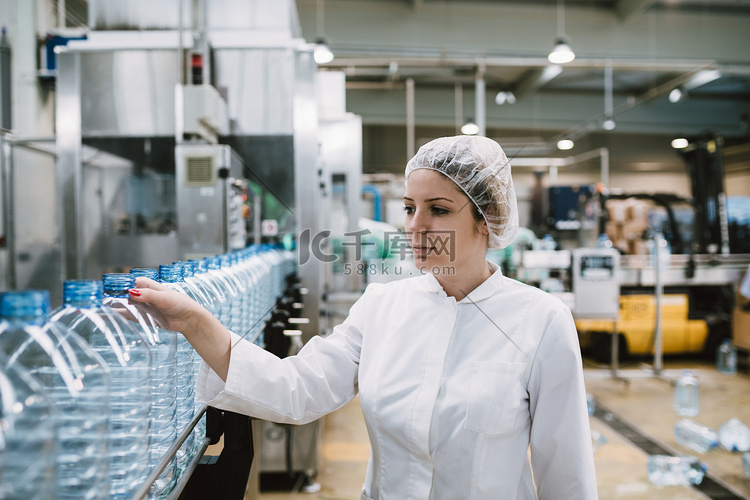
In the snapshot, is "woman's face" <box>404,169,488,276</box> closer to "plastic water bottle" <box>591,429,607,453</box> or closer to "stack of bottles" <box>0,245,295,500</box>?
"stack of bottles" <box>0,245,295,500</box>

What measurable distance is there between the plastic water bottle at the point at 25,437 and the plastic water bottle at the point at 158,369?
198 mm

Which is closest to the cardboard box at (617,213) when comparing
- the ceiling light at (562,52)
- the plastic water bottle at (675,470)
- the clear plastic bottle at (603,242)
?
the clear plastic bottle at (603,242)

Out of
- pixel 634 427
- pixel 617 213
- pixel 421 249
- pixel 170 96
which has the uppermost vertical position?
pixel 170 96

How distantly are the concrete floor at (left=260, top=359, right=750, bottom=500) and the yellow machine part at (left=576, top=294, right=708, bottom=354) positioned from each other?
25cm

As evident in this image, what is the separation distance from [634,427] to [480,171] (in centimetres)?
328

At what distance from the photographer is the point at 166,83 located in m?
2.81

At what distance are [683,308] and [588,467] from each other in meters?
4.95

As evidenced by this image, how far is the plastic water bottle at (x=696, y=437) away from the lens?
3.08m

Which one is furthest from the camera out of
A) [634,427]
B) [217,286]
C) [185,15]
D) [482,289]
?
[634,427]

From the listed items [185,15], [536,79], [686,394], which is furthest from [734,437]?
[536,79]

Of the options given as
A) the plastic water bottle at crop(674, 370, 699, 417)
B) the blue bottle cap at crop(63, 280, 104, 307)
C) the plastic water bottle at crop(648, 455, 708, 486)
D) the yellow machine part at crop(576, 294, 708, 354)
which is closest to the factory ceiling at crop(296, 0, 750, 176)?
the yellow machine part at crop(576, 294, 708, 354)

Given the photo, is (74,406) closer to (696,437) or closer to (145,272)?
(145,272)

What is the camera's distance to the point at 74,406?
709 millimetres

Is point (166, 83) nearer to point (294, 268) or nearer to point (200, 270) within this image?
point (294, 268)
